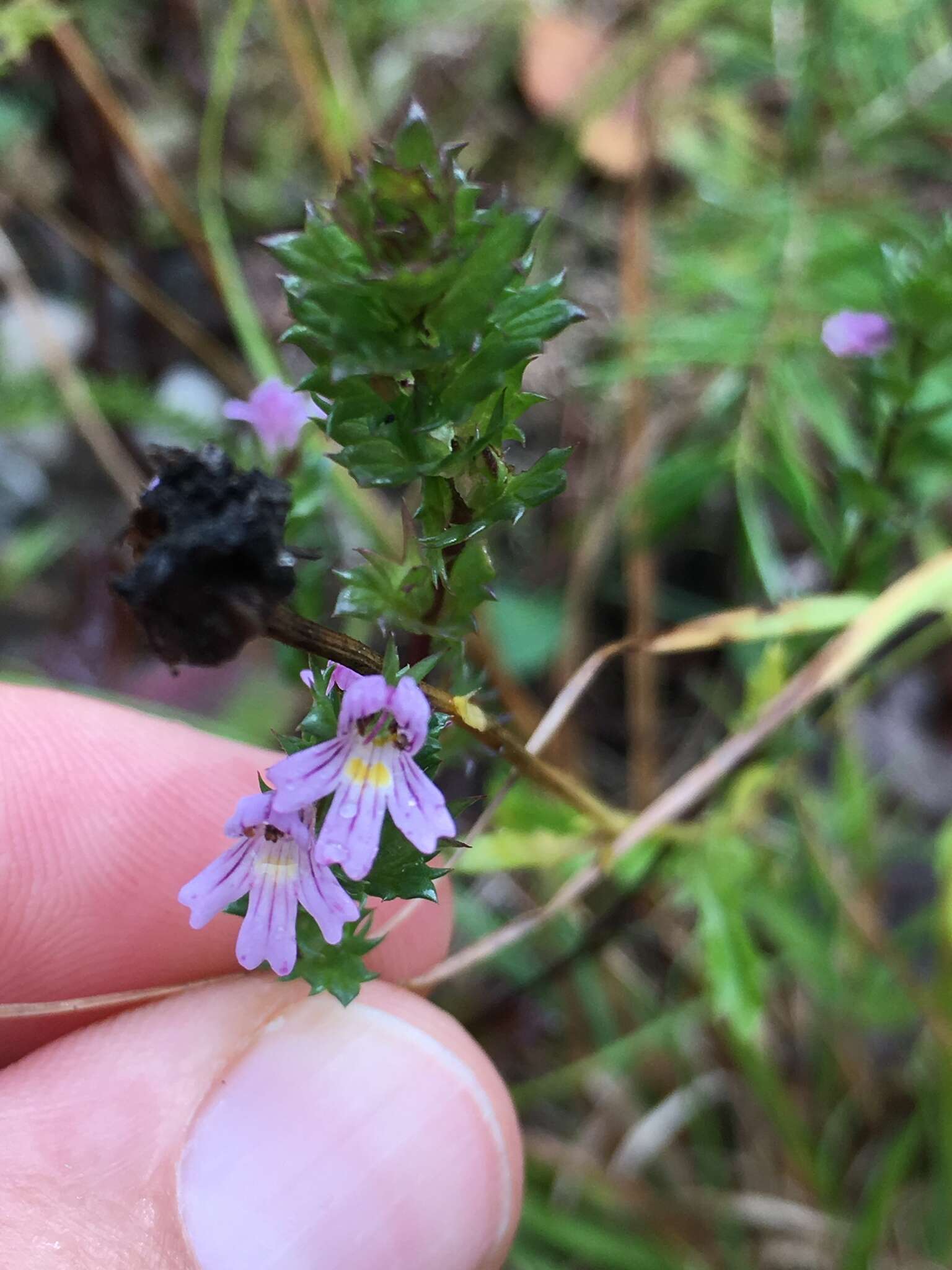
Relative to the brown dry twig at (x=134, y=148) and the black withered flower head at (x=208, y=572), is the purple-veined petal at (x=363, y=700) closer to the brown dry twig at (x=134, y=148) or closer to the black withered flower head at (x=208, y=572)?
the black withered flower head at (x=208, y=572)

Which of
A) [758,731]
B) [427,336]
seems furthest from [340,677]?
[758,731]

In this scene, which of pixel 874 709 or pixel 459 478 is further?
pixel 874 709

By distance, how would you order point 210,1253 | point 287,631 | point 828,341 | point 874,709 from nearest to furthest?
point 287,631 → point 210,1253 → point 828,341 → point 874,709

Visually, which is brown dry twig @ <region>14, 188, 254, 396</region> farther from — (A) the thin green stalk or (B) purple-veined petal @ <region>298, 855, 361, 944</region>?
(B) purple-veined petal @ <region>298, 855, 361, 944</region>

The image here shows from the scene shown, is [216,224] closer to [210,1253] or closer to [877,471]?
[877,471]

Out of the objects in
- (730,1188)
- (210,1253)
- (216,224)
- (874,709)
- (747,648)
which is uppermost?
(216,224)

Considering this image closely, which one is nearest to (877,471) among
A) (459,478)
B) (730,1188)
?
(459,478)

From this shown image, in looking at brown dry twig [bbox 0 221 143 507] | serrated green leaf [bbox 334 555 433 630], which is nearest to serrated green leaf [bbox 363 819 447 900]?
serrated green leaf [bbox 334 555 433 630]
